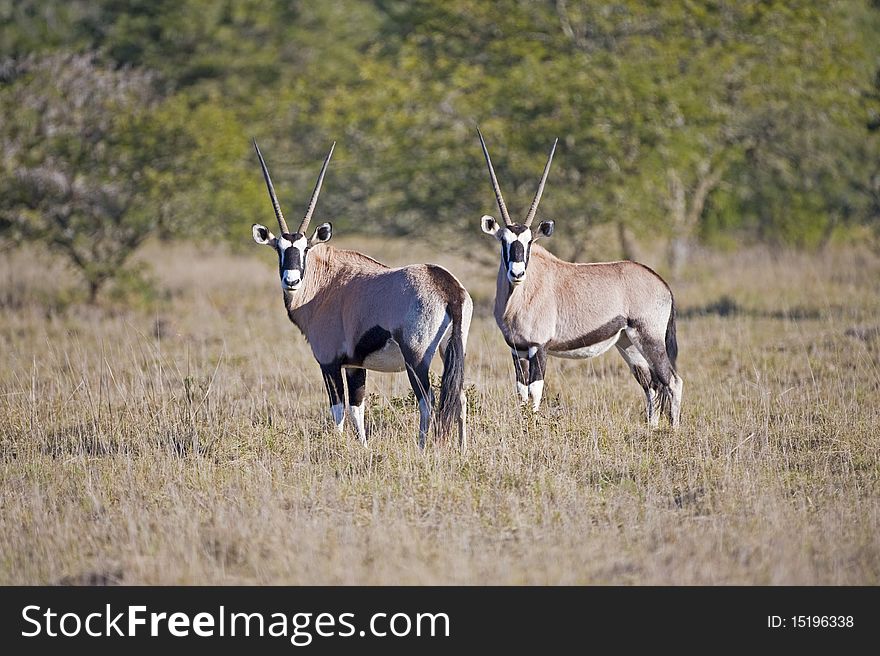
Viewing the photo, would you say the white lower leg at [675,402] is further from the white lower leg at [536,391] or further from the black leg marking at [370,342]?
the black leg marking at [370,342]

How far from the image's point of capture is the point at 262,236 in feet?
28.8

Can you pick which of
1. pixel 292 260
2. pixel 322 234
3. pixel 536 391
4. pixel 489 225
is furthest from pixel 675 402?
pixel 292 260

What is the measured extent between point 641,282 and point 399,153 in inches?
353

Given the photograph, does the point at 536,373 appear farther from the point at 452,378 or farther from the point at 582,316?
the point at 452,378

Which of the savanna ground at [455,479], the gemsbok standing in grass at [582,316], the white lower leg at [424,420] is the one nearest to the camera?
the savanna ground at [455,479]

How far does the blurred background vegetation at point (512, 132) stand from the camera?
53.8 feet

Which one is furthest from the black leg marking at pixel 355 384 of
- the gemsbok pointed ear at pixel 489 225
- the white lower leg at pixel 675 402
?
the white lower leg at pixel 675 402

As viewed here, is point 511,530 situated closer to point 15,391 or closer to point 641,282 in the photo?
point 641,282

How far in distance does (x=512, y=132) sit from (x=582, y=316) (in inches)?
325

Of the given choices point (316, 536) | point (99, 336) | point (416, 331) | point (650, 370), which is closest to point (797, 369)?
point (650, 370)

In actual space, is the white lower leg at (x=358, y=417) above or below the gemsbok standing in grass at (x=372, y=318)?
below

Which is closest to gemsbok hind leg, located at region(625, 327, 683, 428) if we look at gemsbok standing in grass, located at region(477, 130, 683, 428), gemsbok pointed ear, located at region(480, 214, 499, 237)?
gemsbok standing in grass, located at region(477, 130, 683, 428)

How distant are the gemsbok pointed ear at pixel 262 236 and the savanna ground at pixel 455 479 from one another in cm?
124

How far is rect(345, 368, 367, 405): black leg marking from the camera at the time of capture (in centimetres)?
817
